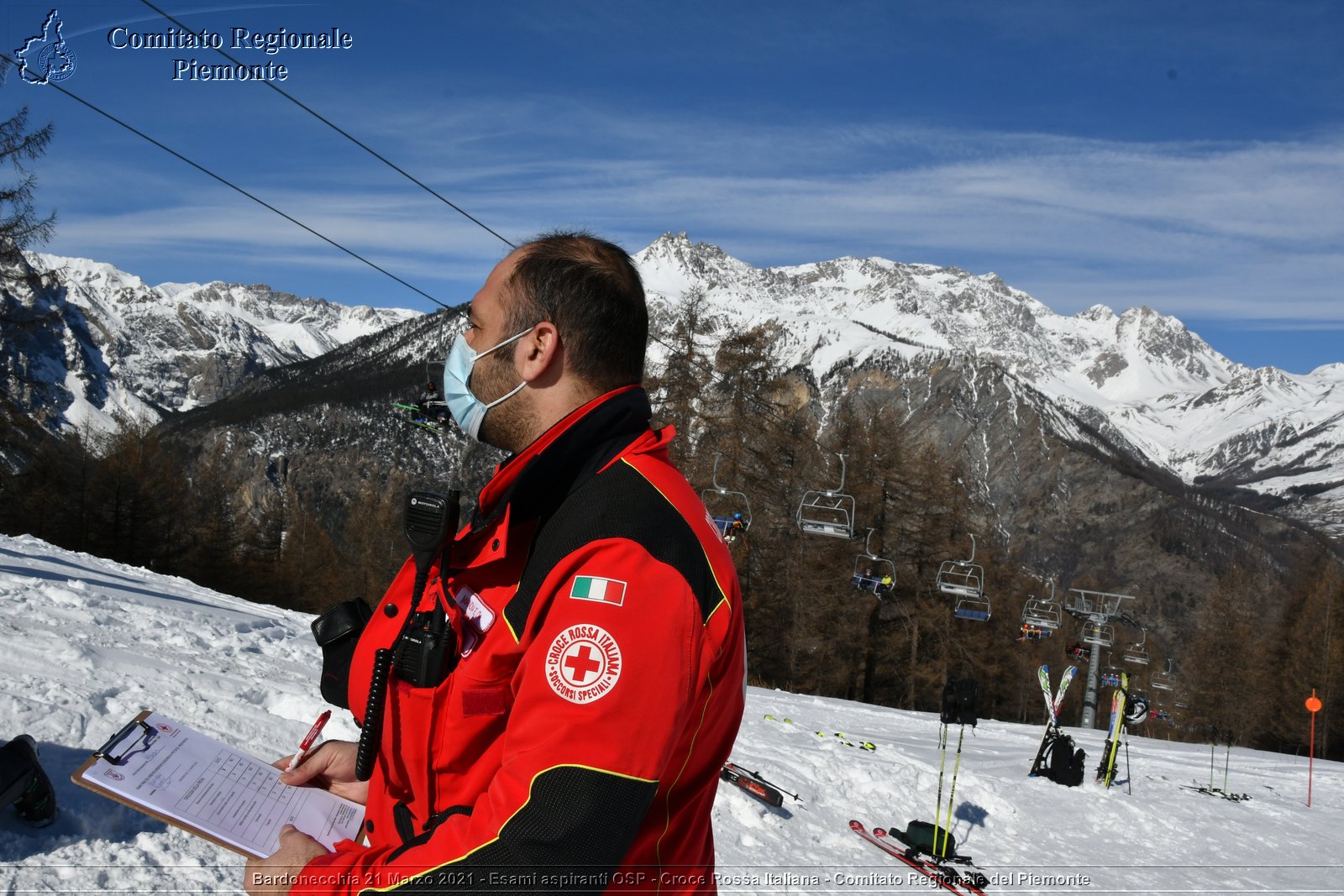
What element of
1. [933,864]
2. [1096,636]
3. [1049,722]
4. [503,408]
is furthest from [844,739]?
[1096,636]

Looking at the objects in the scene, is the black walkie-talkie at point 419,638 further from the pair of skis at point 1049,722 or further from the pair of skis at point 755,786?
the pair of skis at point 1049,722

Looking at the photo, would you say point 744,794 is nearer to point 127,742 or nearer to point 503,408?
point 127,742

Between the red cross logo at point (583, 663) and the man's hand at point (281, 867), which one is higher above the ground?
the red cross logo at point (583, 663)

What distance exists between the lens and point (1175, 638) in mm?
97625

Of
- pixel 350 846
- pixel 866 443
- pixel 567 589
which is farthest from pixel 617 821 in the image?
pixel 866 443

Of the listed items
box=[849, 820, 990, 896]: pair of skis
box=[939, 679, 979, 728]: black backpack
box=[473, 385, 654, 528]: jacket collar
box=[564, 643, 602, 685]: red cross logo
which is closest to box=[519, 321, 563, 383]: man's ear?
box=[473, 385, 654, 528]: jacket collar

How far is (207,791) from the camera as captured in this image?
2061mm

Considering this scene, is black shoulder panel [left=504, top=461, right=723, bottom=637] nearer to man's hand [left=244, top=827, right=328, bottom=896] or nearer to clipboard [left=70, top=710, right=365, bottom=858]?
man's hand [left=244, top=827, right=328, bottom=896]

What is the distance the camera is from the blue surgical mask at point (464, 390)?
2084 mm

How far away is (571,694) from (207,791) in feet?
3.79

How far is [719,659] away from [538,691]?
0.32 metres

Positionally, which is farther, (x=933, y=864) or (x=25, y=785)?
(x=933, y=864)

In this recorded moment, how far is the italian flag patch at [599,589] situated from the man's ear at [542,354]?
21.0 inches

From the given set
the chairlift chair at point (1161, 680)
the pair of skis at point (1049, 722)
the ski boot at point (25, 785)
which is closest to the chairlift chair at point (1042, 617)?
the chairlift chair at point (1161, 680)
